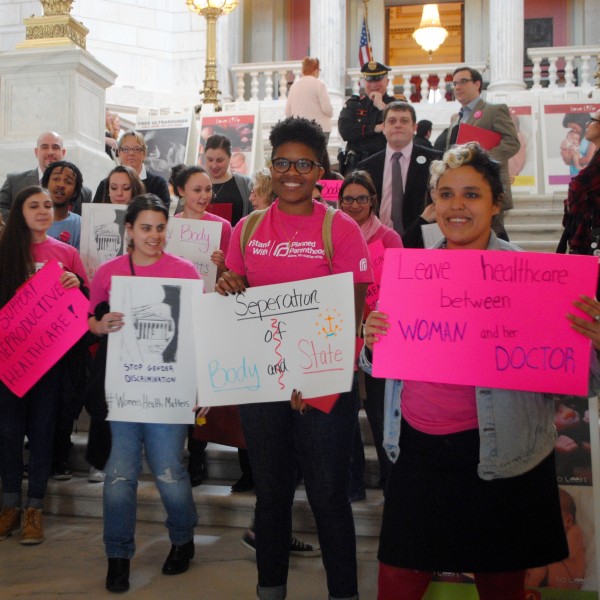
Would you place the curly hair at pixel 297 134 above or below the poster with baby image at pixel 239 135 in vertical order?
below

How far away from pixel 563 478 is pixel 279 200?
1.56 meters

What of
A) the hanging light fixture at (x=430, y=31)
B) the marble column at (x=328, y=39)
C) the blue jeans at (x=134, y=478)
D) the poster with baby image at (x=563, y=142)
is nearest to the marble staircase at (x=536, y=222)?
the poster with baby image at (x=563, y=142)

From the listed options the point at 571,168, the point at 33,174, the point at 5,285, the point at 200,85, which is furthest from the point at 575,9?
the point at 5,285

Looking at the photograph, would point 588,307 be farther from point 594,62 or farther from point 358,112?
point 594,62

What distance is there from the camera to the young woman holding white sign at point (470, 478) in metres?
2.37

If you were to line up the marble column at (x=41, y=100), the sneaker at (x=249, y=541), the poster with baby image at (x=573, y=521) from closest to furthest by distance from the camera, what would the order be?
the poster with baby image at (x=573, y=521) → the sneaker at (x=249, y=541) → the marble column at (x=41, y=100)

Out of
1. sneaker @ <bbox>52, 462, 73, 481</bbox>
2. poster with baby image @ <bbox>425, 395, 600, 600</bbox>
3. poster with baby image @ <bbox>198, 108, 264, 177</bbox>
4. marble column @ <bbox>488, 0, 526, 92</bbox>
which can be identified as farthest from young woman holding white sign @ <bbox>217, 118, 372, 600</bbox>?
marble column @ <bbox>488, 0, 526, 92</bbox>

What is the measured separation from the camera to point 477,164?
2482 mm

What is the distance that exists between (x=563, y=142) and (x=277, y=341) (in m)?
8.10

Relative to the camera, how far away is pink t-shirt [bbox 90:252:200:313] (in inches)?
147

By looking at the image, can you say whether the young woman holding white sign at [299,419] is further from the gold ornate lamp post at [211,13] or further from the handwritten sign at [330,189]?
the gold ornate lamp post at [211,13]

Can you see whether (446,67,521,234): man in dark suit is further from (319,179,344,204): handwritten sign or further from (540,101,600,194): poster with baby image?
(540,101,600,194): poster with baby image

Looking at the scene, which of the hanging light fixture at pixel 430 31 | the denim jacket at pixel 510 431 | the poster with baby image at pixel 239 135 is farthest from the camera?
the hanging light fixture at pixel 430 31

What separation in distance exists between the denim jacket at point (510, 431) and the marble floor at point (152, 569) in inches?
56.2
